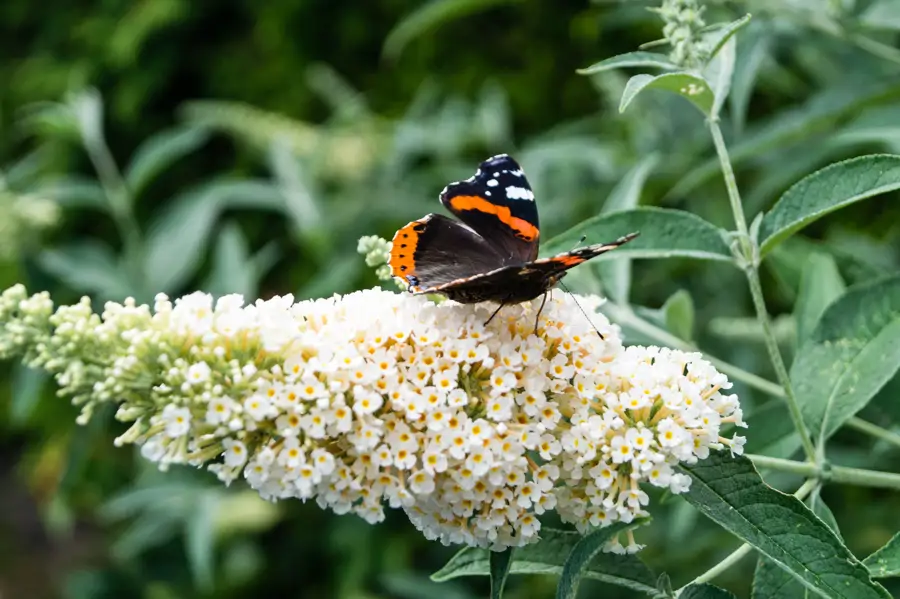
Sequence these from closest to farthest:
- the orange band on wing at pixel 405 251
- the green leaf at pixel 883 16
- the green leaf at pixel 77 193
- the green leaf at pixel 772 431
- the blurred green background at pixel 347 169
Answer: the orange band on wing at pixel 405 251, the green leaf at pixel 772 431, the green leaf at pixel 883 16, the blurred green background at pixel 347 169, the green leaf at pixel 77 193

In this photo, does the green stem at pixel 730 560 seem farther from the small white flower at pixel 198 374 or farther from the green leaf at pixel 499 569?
the small white flower at pixel 198 374

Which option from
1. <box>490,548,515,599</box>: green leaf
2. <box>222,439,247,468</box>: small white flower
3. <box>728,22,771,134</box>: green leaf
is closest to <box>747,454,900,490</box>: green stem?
<box>490,548,515,599</box>: green leaf

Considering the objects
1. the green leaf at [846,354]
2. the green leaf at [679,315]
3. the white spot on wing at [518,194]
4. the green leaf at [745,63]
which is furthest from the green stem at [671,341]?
the green leaf at [745,63]

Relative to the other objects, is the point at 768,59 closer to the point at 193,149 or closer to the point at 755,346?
the point at 755,346

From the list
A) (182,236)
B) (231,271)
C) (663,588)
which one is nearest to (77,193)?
(182,236)

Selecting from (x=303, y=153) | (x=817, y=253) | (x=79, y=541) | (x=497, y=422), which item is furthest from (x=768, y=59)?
(x=79, y=541)

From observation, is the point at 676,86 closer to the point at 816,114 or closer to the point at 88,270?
the point at 816,114
